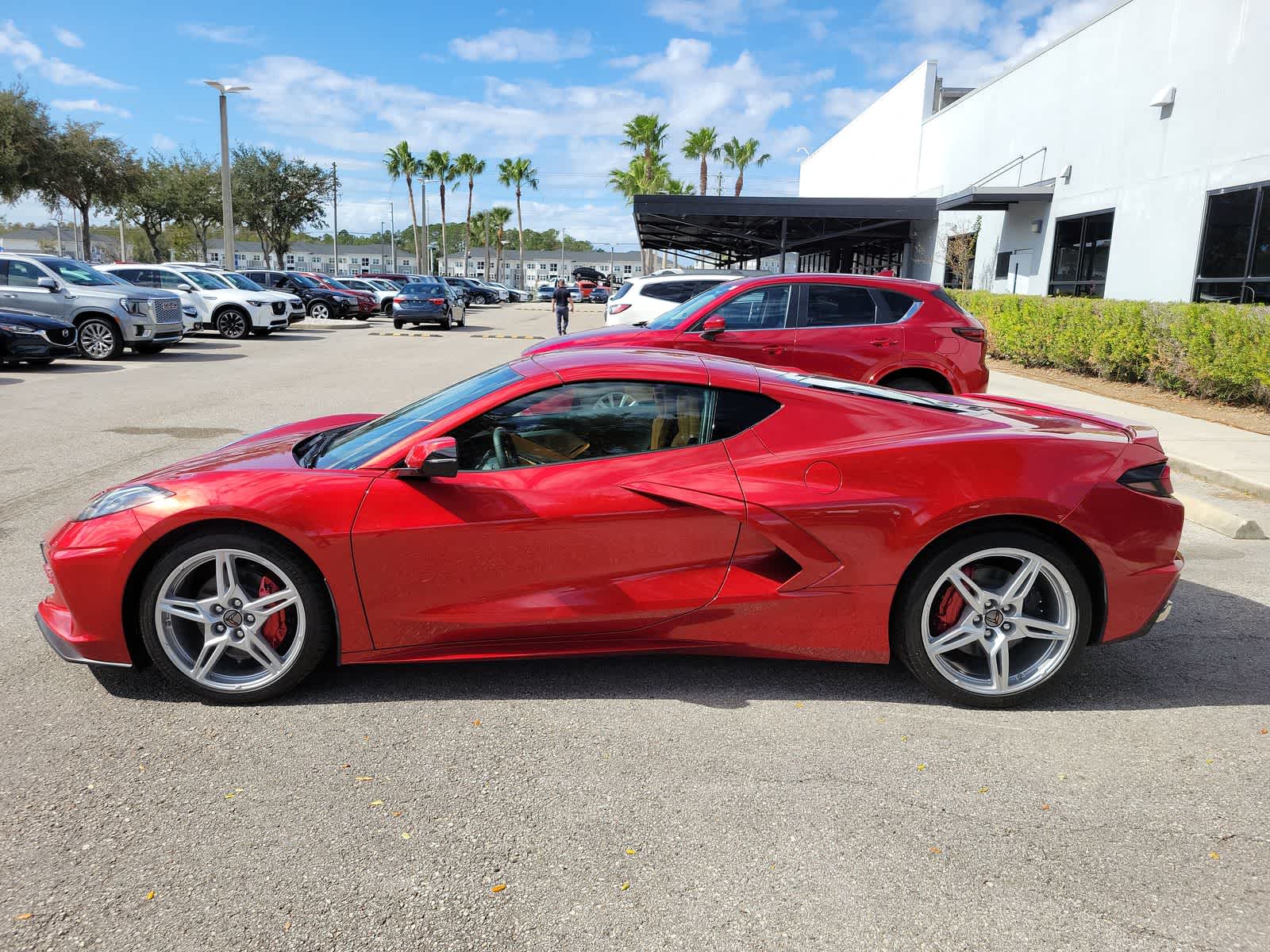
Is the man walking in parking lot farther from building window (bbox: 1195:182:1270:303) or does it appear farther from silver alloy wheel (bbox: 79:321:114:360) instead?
building window (bbox: 1195:182:1270:303)

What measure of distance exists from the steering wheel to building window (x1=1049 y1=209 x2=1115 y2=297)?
19.1m

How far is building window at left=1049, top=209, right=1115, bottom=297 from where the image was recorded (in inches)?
785

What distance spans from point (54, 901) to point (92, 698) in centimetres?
137

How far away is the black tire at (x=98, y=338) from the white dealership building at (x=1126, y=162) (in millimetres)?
19120

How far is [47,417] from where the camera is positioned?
35.1 ft

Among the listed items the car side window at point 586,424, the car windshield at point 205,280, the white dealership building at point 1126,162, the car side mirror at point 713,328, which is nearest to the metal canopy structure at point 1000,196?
the white dealership building at point 1126,162

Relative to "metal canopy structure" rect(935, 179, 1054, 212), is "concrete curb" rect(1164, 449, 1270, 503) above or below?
below

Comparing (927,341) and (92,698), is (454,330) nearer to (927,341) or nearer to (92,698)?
(927,341)

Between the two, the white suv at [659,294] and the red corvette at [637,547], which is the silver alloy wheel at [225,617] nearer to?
the red corvette at [637,547]

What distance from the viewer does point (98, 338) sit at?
17438 mm

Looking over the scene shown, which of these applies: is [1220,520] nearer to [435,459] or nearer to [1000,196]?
[435,459]

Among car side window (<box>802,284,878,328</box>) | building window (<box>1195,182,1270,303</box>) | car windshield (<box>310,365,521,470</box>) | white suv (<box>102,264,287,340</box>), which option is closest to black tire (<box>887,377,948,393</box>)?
car side window (<box>802,284,878,328</box>)

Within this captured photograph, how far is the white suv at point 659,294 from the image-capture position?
45.4ft

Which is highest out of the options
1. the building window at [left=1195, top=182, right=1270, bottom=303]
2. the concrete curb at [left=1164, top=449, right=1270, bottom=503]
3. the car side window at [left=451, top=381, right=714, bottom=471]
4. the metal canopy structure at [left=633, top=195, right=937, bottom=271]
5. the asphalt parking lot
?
the metal canopy structure at [left=633, top=195, right=937, bottom=271]
